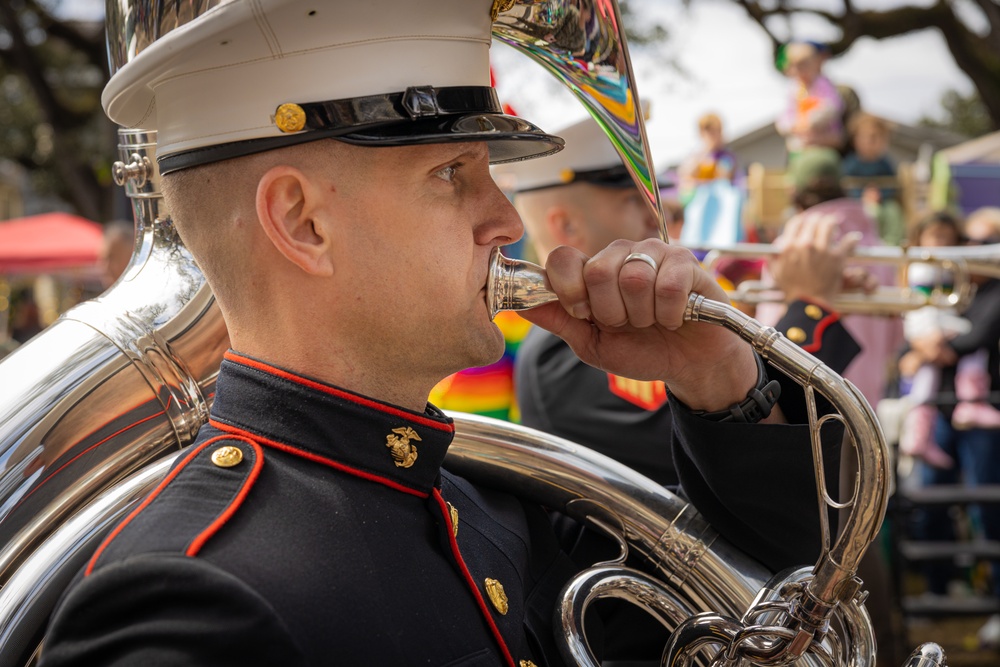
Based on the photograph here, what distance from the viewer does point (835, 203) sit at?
17.9 ft

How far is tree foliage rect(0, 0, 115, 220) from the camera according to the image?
46.8 feet

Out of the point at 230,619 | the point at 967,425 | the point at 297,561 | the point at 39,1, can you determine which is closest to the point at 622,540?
the point at 297,561

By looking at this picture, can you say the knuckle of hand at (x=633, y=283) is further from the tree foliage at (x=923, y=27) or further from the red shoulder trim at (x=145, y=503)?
the tree foliage at (x=923, y=27)

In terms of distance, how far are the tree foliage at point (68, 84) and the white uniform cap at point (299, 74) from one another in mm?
10310

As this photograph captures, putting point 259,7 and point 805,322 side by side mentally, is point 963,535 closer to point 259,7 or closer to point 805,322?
point 805,322

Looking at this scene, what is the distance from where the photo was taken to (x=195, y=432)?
1676 millimetres

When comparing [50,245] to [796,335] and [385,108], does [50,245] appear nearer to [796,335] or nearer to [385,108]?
[796,335]

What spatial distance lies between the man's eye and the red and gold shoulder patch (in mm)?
1352

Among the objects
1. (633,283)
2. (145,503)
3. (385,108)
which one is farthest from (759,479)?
(145,503)

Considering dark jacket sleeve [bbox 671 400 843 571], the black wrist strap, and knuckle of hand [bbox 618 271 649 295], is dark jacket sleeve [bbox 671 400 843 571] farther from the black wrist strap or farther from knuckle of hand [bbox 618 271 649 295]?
knuckle of hand [bbox 618 271 649 295]

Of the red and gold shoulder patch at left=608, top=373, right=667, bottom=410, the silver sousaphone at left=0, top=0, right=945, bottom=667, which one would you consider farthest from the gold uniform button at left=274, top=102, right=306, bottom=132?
the red and gold shoulder patch at left=608, top=373, right=667, bottom=410

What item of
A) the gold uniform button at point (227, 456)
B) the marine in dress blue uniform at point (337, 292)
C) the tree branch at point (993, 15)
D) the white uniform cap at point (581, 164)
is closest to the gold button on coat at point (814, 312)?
the white uniform cap at point (581, 164)

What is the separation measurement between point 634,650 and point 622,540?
0.25m

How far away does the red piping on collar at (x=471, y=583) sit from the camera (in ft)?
4.75
